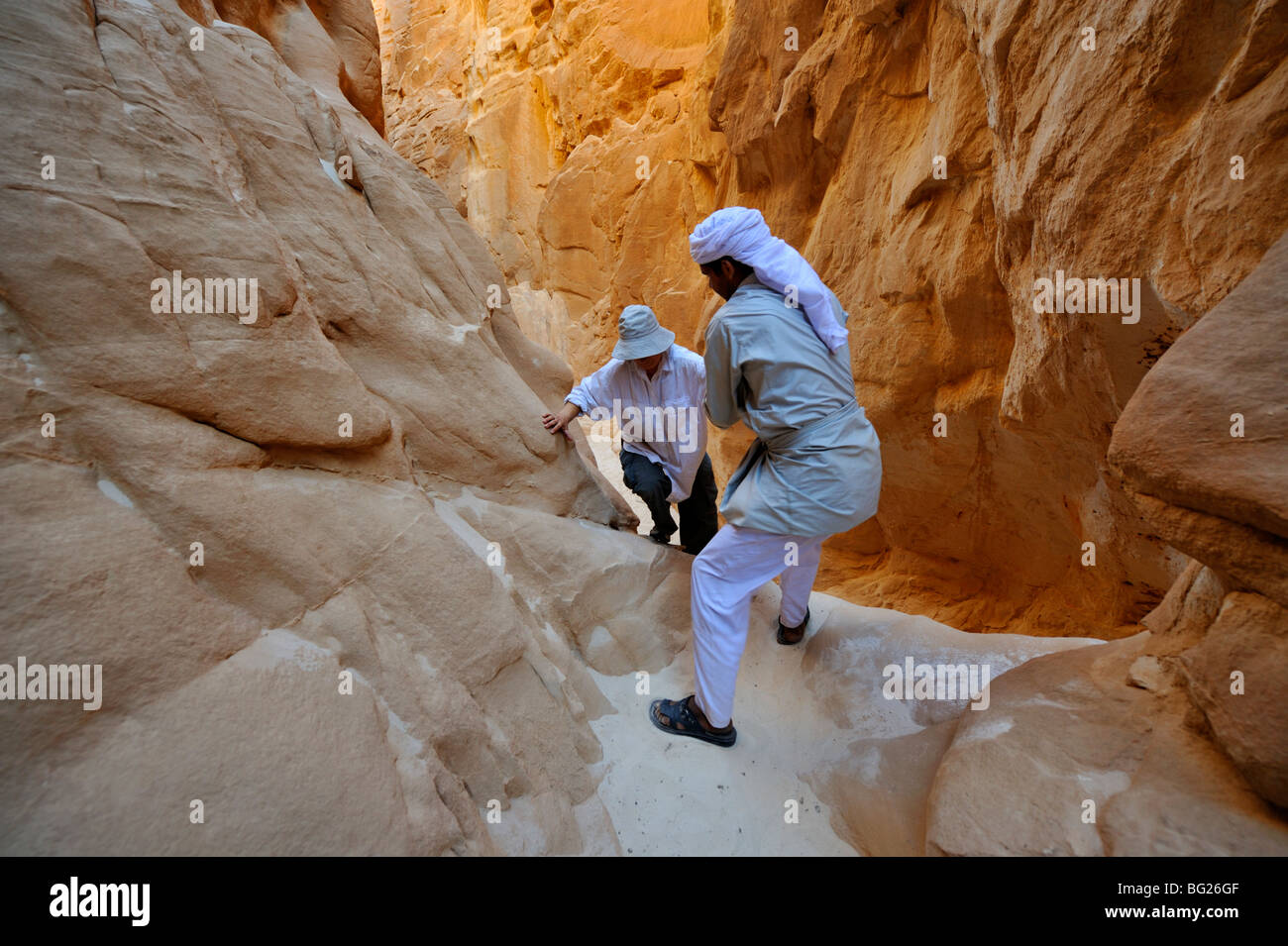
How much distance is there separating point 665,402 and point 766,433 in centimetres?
87

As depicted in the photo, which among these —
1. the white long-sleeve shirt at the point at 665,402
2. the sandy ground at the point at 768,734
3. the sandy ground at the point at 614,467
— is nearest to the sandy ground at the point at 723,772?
the sandy ground at the point at 768,734

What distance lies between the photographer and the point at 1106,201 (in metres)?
2.52

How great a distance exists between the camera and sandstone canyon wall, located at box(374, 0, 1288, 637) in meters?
2.19

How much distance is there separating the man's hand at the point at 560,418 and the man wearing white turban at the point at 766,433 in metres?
0.92

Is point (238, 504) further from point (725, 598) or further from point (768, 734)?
point (768, 734)

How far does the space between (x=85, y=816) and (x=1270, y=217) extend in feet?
10.4

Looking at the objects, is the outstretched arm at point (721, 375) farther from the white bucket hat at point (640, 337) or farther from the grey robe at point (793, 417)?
the white bucket hat at point (640, 337)

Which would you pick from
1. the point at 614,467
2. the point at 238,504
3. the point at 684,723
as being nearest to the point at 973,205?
the point at 684,723

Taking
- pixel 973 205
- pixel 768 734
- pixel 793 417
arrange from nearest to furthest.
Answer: pixel 793 417 < pixel 768 734 < pixel 973 205

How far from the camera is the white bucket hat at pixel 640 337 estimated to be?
119 inches

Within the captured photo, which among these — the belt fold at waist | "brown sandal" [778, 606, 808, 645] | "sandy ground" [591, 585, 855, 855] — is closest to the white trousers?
"sandy ground" [591, 585, 855, 855]

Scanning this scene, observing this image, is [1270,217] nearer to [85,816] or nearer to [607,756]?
[607,756]

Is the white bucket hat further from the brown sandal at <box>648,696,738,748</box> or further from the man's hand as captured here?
the brown sandal at <box>648,696,738,748</box>

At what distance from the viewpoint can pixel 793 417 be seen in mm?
2391
